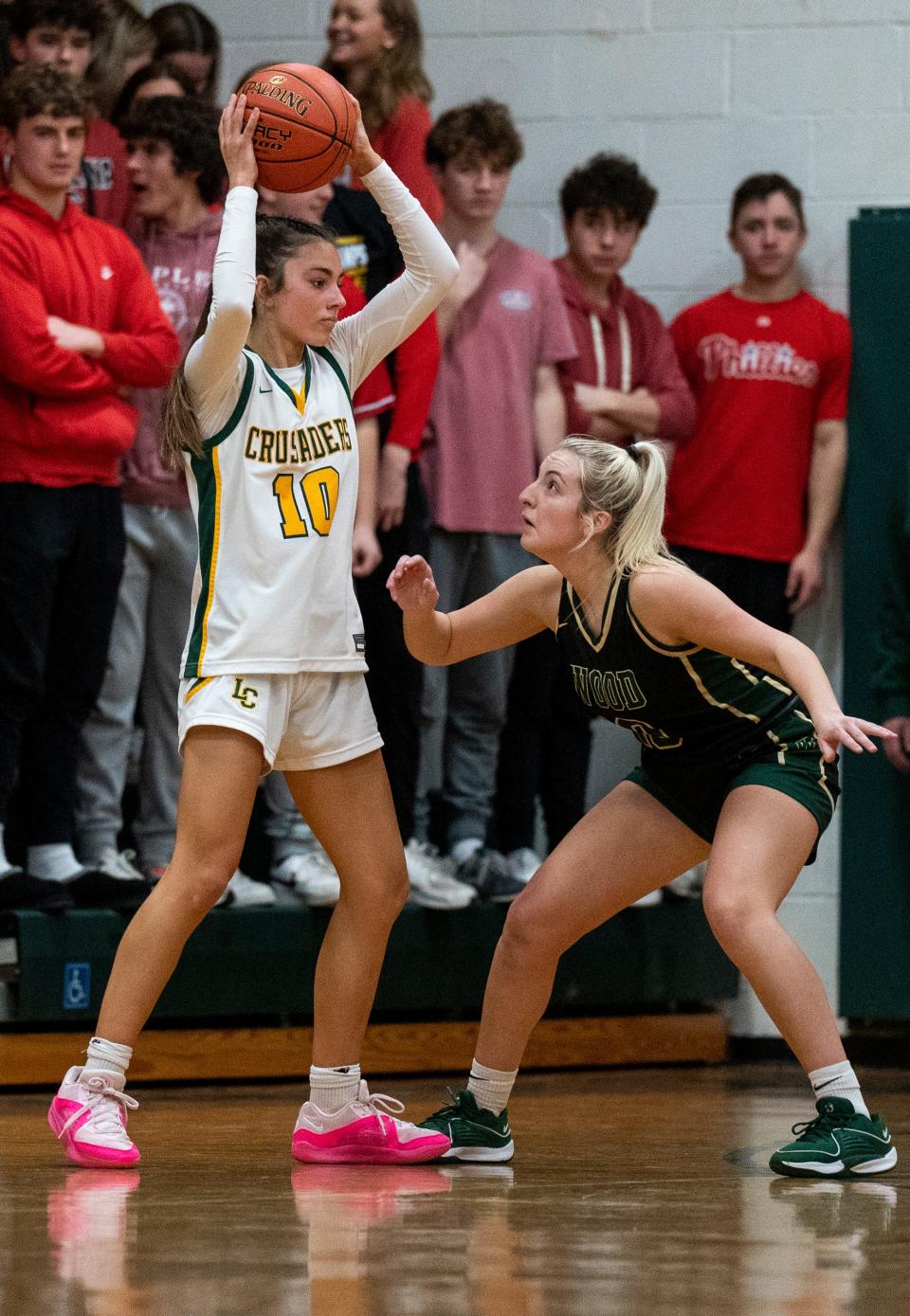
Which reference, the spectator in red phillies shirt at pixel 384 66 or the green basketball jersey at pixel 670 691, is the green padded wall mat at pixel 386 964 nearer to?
the green basketball jersey at pixel 670 691

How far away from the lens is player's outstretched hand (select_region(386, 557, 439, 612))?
3471 mm

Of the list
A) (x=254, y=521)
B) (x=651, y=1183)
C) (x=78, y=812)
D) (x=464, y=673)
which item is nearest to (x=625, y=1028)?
(x=464, y=673)

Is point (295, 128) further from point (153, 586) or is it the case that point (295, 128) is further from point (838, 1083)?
point (838, 1083)

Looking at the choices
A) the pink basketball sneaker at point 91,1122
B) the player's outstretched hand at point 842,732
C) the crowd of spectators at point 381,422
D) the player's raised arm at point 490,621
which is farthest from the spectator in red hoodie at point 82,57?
the player's outstretched hand at point 842,732

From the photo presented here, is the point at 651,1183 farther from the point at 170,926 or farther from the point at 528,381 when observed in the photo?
the point at 528,381

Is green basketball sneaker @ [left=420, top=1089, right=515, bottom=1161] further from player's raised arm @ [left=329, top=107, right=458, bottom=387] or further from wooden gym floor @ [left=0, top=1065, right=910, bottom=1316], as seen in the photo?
player's raised arm @ [left=329, top=107, right=458, bottom=387]

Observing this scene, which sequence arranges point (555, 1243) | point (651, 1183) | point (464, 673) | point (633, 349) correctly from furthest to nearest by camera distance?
point (633, 349) < point (464, 673) < point (651, 1183) < point (555, 1243)

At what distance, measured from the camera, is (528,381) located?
5406 mm

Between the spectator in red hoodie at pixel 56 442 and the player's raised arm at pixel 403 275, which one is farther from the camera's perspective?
the spectator in red hoodie at pixel 56 442

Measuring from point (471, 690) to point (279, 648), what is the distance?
1.81 metres

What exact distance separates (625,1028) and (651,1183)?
7.17 feet

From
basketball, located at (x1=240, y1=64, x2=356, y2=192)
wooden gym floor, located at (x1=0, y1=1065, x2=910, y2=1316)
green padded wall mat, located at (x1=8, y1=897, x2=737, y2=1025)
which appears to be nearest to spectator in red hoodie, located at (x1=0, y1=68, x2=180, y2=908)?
green padded wall mat, located at (x1=8, y1=897, x2=737, y2=1025)

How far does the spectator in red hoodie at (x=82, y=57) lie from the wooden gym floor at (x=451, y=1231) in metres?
2.44

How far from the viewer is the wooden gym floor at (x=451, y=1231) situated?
2.45 m
